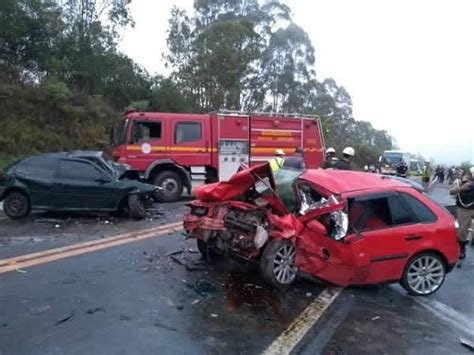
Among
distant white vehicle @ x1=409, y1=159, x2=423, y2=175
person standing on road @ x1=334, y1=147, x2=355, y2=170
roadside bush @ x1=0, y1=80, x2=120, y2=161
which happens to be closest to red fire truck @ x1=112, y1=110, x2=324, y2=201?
person standing on road @ x1=334, y1=147, x2=355, y2=170

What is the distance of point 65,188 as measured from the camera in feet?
35.2

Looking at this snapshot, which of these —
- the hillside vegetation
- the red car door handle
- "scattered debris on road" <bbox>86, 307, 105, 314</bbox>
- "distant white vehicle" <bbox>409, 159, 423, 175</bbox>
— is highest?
the hillside vegetation

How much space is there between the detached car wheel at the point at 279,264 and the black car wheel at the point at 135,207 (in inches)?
208

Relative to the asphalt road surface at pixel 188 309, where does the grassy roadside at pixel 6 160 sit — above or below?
above

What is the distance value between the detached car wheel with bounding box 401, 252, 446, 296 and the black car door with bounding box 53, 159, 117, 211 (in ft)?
21.5

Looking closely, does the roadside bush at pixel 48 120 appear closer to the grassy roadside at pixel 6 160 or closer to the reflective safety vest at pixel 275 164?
the grassy roadside at pixel 6 160

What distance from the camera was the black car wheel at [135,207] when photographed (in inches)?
437

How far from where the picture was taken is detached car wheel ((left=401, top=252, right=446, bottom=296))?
259 inches

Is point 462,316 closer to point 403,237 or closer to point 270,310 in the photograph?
point 403,237

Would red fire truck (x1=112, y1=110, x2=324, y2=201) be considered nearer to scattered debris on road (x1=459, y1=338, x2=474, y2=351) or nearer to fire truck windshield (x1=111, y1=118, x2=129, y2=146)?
fire truck windshield (x1=111, y1=118, x2=129, y2=146)

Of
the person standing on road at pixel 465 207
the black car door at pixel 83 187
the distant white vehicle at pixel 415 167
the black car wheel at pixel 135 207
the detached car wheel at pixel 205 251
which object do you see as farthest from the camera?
the distant white vehicle at pixel 415 167

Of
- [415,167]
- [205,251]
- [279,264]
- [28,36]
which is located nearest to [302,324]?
[279,264]

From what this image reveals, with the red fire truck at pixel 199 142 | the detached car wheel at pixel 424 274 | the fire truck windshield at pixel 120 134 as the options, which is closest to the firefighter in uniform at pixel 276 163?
the detached car wheel at pixel 424 274

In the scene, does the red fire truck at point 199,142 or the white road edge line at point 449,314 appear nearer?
the white road edge line at point 449,314
